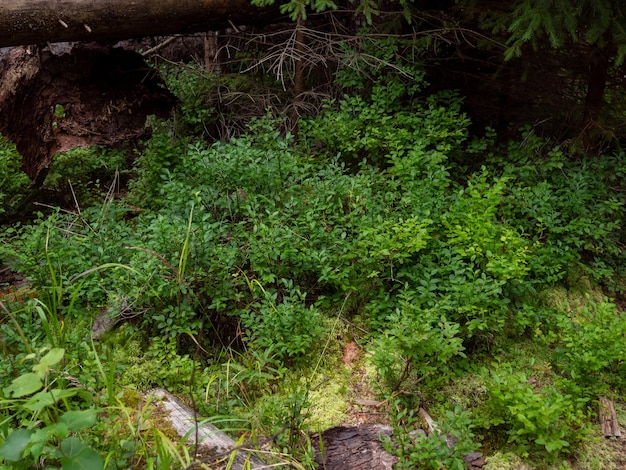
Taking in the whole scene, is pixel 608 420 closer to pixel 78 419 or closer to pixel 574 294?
pixel 574 294

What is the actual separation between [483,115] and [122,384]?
4.79 meters

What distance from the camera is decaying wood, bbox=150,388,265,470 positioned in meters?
2.80

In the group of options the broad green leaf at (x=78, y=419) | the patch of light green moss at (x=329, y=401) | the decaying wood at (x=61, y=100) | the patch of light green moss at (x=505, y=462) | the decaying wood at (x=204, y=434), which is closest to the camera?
the broad green leaf at (x=78, y=419)

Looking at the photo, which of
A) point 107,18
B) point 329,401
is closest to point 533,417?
point 329,401

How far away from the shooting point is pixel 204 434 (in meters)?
2.96

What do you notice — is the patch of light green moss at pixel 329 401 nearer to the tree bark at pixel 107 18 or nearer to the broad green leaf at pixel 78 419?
the broad green leaf at pixel 78 419

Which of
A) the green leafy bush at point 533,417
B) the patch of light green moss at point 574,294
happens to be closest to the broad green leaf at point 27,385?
the green leafy bush at point 533,417

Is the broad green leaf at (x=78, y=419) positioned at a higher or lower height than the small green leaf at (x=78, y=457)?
higher

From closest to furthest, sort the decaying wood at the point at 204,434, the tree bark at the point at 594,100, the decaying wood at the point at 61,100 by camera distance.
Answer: the decaying wood at the point at 204,434, the tree bark at the point at 594,100, the decaying wood at the point at 61,100

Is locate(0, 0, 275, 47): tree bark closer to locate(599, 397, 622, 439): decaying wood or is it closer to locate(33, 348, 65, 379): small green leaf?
locate(33, 348, 65, 379): small green leaf

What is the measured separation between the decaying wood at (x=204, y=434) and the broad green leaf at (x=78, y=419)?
561 mm

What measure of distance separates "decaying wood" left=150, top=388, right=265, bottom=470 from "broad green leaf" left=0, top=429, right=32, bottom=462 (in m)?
0.75

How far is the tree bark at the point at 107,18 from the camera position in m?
4.96

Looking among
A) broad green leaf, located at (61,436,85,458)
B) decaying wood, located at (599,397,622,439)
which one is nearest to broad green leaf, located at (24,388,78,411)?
broad green leaf, located at (61,436,85,458)
